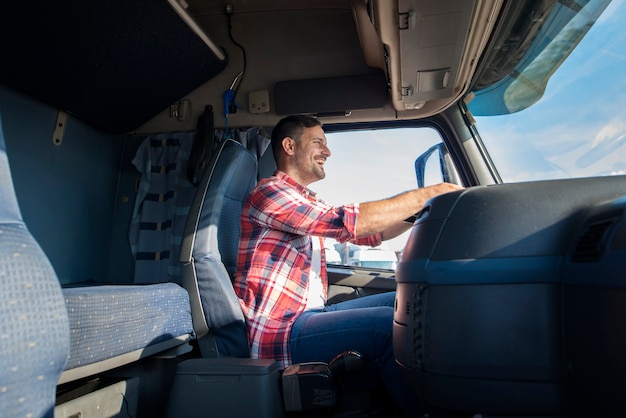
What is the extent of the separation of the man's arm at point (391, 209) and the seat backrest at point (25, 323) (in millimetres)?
942

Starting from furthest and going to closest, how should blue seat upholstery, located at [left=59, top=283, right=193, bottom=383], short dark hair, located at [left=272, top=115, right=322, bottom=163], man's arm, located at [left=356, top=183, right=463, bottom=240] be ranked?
1. short dark hair, located at [left=272, top=115, right=322, bottom=163]
2. man's arm, located at [left=356, top=183, right=463, bottom=240]
3. blue seat upholstery, located at [left=59, top=283, right=193, bottom=383]

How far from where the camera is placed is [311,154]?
6.31 feet

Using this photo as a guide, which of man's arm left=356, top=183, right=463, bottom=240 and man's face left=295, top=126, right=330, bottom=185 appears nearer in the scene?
man's arm left=356, top=183, right=463, bottom=240

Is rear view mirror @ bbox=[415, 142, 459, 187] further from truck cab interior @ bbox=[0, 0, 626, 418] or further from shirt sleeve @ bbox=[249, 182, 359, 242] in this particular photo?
shirt sleeve @ bbox=[249, 182, 359, 242]

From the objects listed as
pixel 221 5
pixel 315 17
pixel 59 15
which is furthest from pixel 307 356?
pixel 221 5

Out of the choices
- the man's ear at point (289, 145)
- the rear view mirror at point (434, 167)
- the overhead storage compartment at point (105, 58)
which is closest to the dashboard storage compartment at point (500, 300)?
the rear view mirror at point (434, 167)

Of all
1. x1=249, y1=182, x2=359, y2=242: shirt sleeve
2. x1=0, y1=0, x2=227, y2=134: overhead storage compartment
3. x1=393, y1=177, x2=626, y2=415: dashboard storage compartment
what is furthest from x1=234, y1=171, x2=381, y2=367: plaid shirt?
x1=0, y1=0, x2=227, y2=134: overhead storage compartment

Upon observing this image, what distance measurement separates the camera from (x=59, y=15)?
1809 mm

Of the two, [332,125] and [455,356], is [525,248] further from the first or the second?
[332,125]

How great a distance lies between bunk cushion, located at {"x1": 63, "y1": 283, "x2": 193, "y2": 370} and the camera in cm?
100

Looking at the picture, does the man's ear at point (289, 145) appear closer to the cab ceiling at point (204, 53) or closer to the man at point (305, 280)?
the man at point (305, 280)

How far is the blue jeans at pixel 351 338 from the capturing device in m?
1.24

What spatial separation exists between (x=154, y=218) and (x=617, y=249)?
7.81 ft

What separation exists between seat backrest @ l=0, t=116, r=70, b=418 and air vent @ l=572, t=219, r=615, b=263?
73 centimetres
